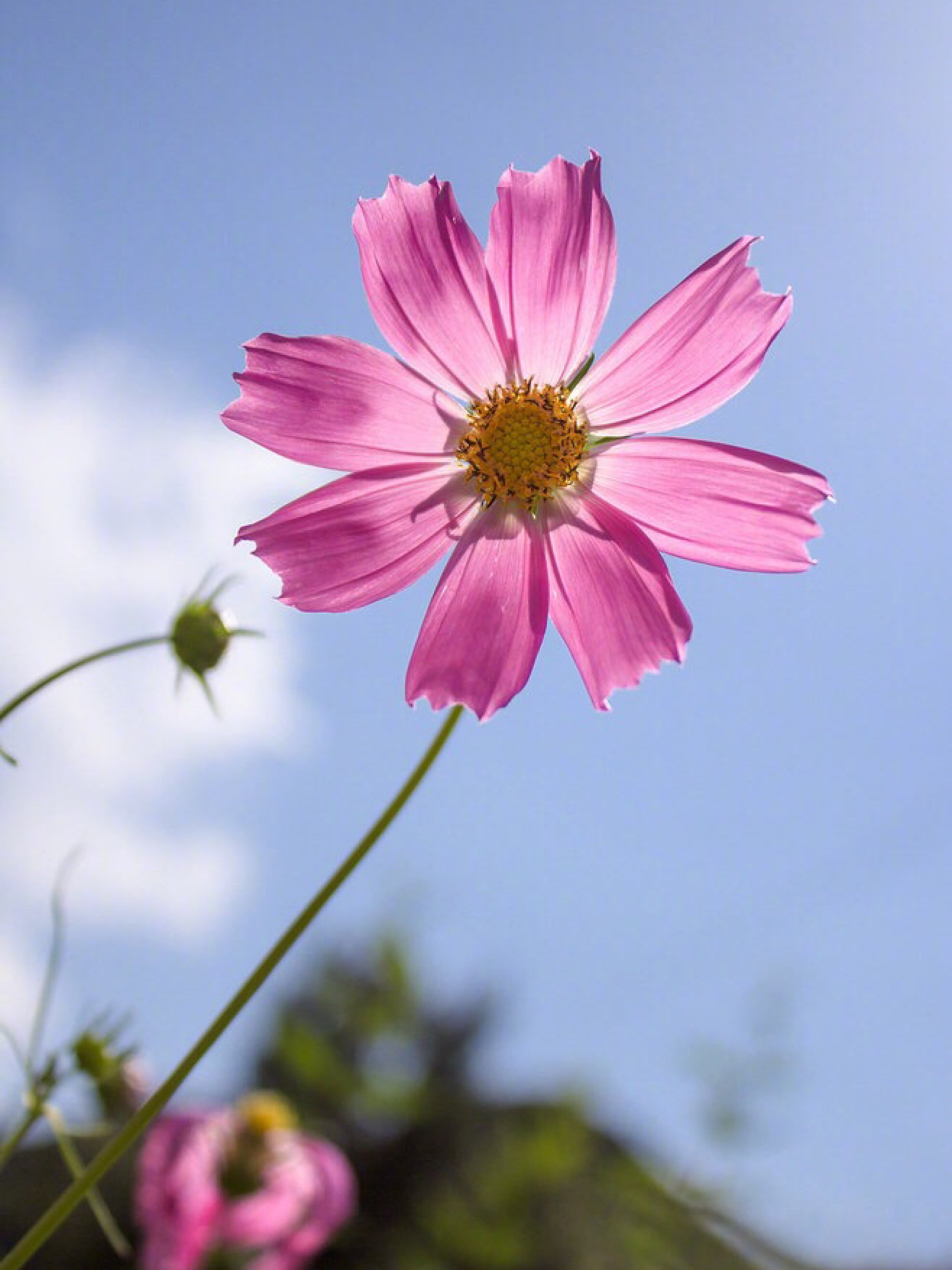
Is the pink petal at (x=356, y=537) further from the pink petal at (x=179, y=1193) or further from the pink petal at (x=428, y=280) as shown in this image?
the pink petal at (x=179, y=1193)

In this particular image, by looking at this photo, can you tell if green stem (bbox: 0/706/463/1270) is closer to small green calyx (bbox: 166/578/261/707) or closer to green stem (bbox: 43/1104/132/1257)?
green stem (bbox: 43/1104/132/1257)

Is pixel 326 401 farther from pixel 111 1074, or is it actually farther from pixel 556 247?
pixel 111 1074

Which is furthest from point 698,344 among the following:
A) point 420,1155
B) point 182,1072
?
point 420,1155

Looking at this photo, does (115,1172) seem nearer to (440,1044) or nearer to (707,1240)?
(440,1044)

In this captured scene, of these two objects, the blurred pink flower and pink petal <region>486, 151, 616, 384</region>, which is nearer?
pink petal <region>486, 151, 616, 384</region>

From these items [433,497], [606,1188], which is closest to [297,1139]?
[606,1188]

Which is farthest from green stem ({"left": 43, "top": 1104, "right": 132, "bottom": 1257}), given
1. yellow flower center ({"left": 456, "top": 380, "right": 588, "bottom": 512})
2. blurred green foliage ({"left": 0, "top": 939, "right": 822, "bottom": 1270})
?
blurred green foliage ({"left": 0, "top": 939, "right": 822, "bottom": 1270})

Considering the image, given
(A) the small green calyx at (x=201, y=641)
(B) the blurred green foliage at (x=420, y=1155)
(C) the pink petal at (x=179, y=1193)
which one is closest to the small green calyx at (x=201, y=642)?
(A) the small green calyx at (x=201, y=641)
